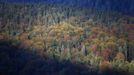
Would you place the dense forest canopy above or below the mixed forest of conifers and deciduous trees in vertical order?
above

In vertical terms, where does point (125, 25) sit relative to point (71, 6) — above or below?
below

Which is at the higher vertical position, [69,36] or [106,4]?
[106,4]

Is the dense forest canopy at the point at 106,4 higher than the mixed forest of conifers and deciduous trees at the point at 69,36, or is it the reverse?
the dense forest canopy at the point at 106,4

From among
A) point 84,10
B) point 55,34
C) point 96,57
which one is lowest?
point 96,57

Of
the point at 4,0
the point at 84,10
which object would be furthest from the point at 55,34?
the point at 4,0

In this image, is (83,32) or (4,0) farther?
(4,0)

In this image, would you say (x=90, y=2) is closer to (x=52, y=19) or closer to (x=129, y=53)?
(x=52, y=19)
